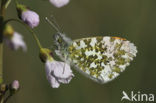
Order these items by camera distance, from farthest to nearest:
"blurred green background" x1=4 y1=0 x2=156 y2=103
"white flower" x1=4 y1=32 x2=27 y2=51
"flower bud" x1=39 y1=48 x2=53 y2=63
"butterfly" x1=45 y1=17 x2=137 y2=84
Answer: "blurred green background" x1=4 y1=0 x2=156 y2=103 < "butterfly" x1=45 y1=17 x2=137 y2=84 < "flower bud" x1=39 y1=48 x2=53 y2=63 < "white flower" x1=4 y1=32 x2=27 y2=51

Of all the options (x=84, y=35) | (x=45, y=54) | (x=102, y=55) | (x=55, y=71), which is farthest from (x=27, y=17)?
(x=84, y=35)

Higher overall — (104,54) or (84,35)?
(84,35)

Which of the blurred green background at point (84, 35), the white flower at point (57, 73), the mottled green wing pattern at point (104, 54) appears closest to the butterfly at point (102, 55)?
the mottled green wing pattern at point (104, 54)

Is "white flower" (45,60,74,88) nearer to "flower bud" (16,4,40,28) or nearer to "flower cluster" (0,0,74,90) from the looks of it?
"flower cluster" (0,0,74,90)

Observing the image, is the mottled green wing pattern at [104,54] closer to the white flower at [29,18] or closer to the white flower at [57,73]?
the white flower at [57,73]

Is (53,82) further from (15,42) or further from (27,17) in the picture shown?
(15,42)

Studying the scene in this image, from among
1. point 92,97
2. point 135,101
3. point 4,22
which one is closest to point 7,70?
point 92,97

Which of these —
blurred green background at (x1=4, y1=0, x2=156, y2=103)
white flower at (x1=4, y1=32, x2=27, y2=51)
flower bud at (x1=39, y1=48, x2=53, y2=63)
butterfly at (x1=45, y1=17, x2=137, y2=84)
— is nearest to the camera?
white flower at (x1=4, y1=32, x2=27, y2=51)

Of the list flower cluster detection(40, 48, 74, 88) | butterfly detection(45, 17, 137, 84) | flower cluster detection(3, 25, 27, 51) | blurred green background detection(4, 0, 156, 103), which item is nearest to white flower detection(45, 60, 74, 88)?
flower cluster detection(40, 48, 74, 88)
